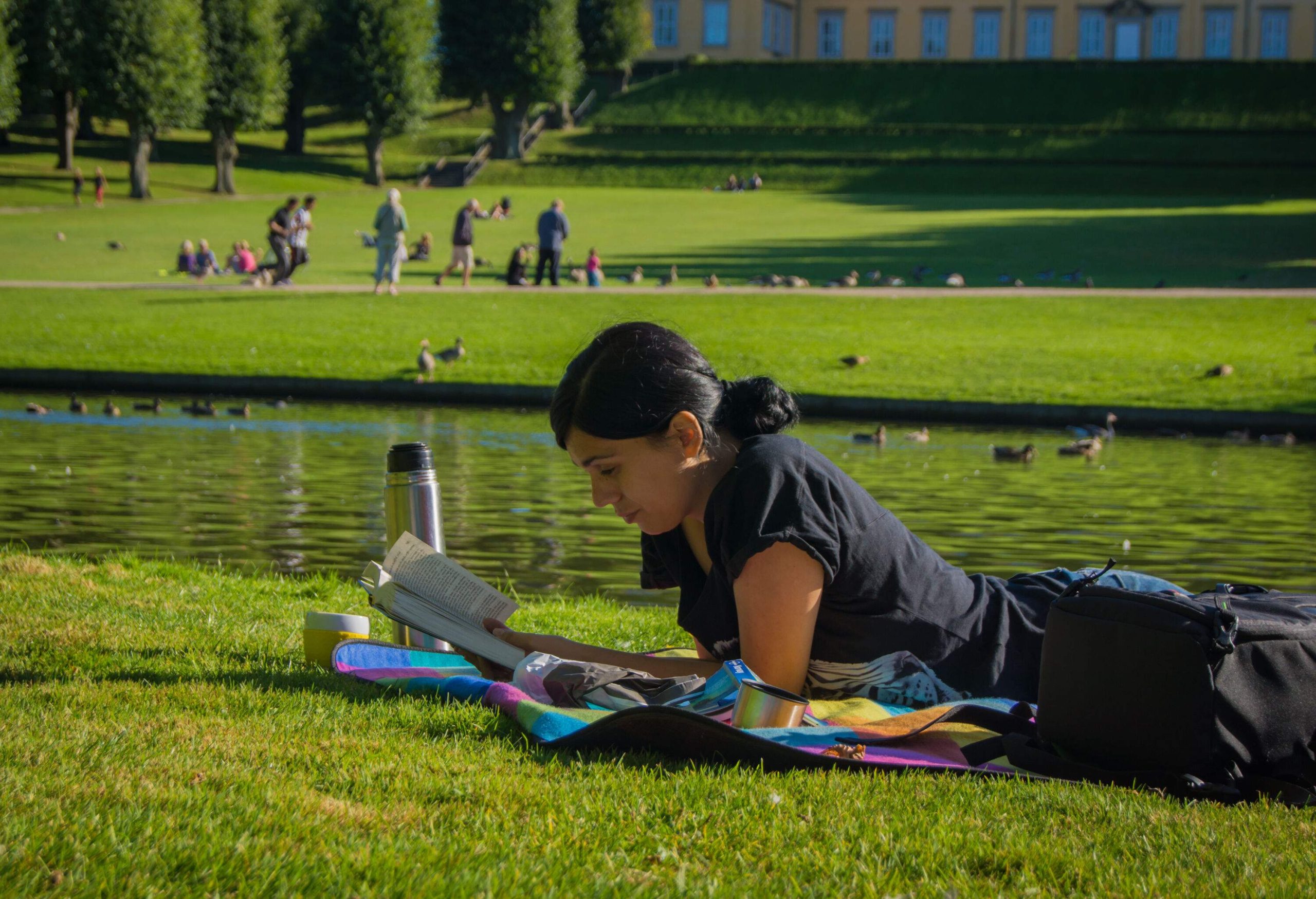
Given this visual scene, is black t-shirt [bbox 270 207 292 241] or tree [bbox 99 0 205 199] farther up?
tree [bbox 99 0 205 199]

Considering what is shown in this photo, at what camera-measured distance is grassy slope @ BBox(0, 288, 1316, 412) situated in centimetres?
1962

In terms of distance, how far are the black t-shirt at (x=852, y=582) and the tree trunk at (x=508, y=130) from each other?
62.8 metres

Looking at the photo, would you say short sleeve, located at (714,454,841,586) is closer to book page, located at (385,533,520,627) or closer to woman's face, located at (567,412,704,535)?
woman's face, located at (567,412,704,535)

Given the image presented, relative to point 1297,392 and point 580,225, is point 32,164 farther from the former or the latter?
point 1297,392

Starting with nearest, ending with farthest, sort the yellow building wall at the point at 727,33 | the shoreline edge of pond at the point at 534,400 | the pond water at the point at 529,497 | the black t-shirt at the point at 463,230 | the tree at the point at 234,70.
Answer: the pond water at the point at 529,497, the shoreline edge of pond at the point at 534,400, the black t-shirt at the point at 463,230, the tree at the point at 234,70, the yellow building wall at the point at 727,33

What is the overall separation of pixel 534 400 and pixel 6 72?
37.0m

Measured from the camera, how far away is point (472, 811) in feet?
9.75

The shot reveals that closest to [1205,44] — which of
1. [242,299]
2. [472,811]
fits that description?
[242,299]

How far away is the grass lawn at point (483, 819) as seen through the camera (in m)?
2.57

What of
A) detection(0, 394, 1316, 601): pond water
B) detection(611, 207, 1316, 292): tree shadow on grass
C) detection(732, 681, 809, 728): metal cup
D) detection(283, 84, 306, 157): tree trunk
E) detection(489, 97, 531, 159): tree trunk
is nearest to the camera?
detection(732, 681, 809, 728): metal cup

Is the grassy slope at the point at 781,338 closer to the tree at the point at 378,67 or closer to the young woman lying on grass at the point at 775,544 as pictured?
the young woman lying on grass at the point at 775,544

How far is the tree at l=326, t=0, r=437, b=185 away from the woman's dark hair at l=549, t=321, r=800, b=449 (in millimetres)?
59477

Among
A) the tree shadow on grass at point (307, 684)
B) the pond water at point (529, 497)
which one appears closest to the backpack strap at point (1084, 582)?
the tree shadow on grass at point (307, 684)

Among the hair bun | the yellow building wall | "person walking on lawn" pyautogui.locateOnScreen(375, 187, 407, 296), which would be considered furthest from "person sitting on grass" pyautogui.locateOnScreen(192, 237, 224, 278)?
the yellow building wall
